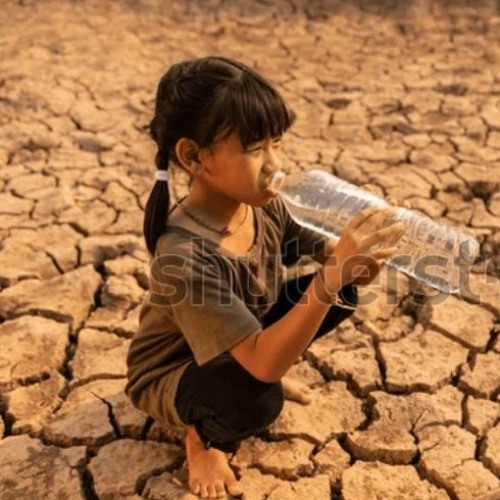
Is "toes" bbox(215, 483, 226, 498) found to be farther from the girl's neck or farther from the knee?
the girl's neck

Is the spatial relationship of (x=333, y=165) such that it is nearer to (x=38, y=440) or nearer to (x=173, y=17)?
(x=38, y=440)

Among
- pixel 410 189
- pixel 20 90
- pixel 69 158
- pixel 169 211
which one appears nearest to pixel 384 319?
pixel 410 189

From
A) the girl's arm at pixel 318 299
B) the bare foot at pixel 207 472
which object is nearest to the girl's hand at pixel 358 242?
the girl's arm at pixel 318 299

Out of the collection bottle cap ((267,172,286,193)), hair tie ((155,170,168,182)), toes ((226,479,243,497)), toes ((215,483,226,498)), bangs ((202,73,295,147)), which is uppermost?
bangs ((202,73,295,147))

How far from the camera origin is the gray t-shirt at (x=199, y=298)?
58.3 inches

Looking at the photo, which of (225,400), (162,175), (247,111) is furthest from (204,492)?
(247,111)

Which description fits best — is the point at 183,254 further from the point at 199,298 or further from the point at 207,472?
the point at 207,472

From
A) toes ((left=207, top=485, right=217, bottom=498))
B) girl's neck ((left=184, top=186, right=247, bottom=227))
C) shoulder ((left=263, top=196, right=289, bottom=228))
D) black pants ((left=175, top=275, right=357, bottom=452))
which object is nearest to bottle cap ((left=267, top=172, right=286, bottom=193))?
girl's neck ((left=184, top=186, right=247, bottom=227))

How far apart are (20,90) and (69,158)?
0.73m

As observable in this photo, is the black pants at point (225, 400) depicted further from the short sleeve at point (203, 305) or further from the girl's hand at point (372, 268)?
the girl's hand at point (372, 268)

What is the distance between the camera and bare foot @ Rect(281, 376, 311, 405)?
1.99m

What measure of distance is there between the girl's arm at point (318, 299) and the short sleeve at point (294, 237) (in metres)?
0.33

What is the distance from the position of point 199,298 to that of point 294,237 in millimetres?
447

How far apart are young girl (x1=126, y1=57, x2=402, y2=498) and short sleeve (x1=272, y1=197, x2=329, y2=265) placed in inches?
1.2
